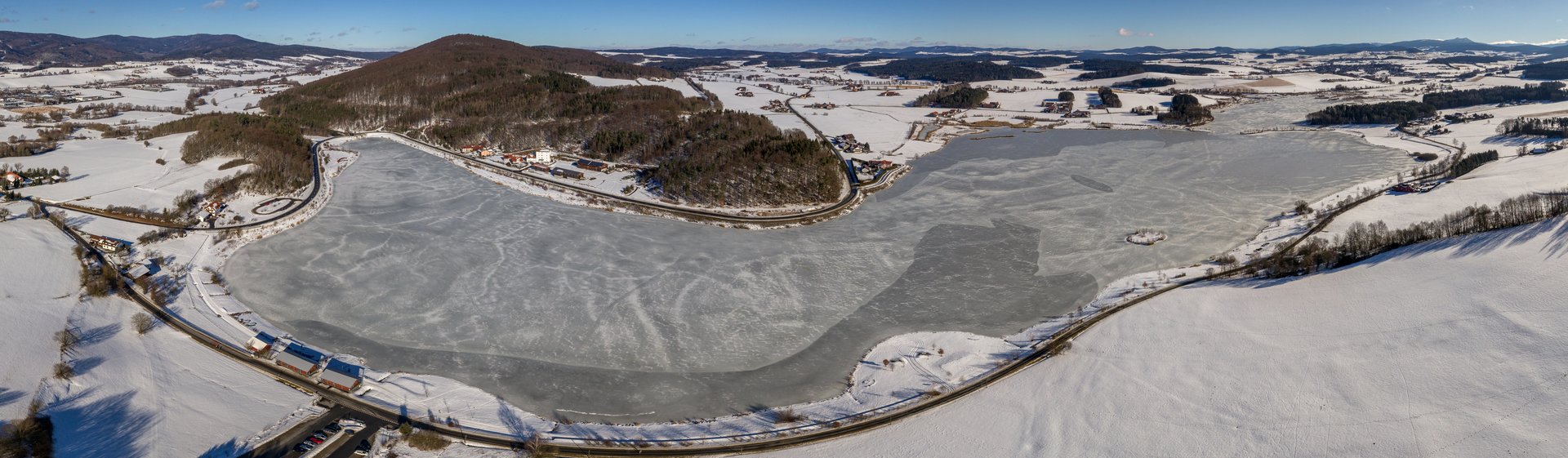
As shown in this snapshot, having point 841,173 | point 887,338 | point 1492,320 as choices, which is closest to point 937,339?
point 887,338

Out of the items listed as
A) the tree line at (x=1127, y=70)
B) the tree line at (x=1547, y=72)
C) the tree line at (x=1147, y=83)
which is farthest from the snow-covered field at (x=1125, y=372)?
the tree line at (x=1547, y=72)

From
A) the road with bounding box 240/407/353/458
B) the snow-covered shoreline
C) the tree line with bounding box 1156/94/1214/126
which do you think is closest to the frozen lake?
the snow-covered shoreline

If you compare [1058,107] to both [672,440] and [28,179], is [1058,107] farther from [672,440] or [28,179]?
[28,179]

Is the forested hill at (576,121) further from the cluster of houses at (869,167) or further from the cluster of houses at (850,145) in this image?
the cluster of houses at (850,145)

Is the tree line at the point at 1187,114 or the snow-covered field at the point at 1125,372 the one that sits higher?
the tree line at the point at 1187,114

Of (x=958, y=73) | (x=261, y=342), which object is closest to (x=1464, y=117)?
(x=958, y=73)

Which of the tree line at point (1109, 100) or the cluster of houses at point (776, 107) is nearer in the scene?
the cluster of houses at point (776, 107)
